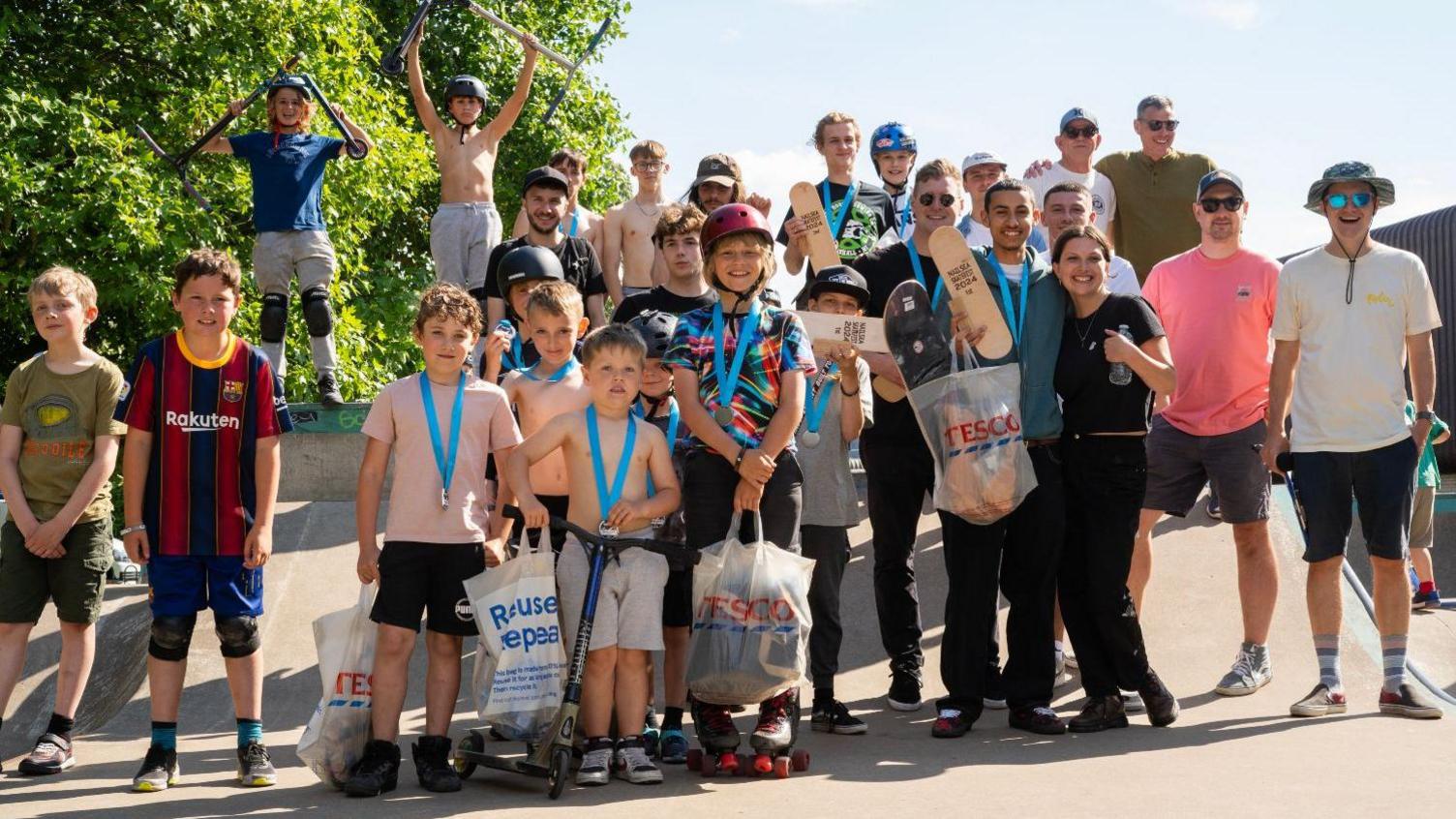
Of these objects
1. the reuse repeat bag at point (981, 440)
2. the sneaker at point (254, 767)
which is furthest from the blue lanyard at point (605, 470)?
the sneaker at point (254, 767)

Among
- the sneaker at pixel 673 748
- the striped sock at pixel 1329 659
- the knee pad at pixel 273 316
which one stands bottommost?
the sneaker at pixel 673 748

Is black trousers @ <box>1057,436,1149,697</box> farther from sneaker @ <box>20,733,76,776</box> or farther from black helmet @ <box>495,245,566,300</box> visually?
sneaker @ <box>20,733,76,776</box>

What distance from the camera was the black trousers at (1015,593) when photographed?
17.8 feet

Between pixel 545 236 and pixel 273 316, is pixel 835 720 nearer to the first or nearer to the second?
Result: pixel 545 236

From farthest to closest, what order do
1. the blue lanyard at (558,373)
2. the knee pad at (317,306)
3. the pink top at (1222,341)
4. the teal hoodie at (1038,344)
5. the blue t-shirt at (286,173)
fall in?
the knee pad at (317,306), the blue t-shirt at (286,173), the pink top at (1222,341), the teal hoodie at (1038,344), the blue lanyard at (558,373)

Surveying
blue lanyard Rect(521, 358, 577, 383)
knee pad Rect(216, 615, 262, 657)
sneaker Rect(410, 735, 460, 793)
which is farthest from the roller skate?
knee pad Rect(216, 615, 262, 657)

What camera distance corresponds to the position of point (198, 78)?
56.6ft

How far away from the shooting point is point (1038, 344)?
5.53 metres

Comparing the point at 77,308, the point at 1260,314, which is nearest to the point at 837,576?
the point at 1260,314

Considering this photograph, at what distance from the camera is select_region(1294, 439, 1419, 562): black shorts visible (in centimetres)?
566

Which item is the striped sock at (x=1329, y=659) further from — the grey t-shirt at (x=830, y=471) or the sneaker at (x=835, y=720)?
the grey t-shirt at (x=830, y=471)

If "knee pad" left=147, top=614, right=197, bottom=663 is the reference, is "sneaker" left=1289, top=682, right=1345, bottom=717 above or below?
below

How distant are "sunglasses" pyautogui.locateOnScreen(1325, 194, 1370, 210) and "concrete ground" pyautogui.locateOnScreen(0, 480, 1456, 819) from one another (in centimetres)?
200

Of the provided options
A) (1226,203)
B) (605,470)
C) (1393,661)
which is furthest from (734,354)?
(1393,661)
